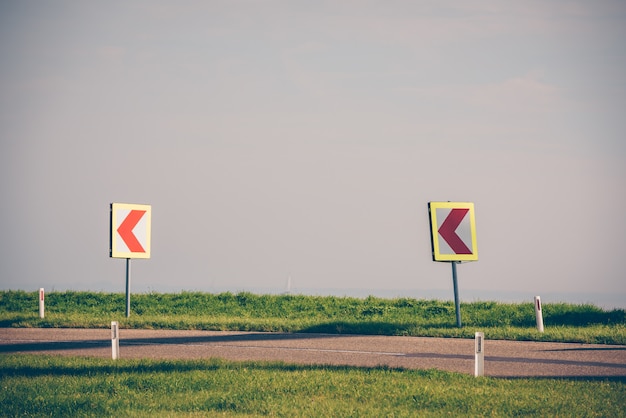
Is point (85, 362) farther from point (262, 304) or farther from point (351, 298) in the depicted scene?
point (351, 298)

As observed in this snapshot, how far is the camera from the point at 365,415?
9.63 m

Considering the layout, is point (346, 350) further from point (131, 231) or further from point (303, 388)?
point (131, 231)

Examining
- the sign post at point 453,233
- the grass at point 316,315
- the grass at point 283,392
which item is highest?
the sign post at point 453,233

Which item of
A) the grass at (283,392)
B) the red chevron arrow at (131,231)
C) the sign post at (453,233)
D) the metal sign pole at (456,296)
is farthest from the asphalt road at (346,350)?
the red chevron arrow at (131,231)

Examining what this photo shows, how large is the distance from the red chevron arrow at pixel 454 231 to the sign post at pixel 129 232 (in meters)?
8.25

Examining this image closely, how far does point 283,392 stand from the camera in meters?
11.0

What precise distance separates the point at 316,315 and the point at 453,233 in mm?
5161

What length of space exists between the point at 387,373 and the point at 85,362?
5108 millimetres

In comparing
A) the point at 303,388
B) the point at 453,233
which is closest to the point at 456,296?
the point at 453,233

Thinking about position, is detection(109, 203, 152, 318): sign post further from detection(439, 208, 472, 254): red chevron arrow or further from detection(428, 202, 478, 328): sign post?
detection(439, 208, 472, 254): red chevron arrow

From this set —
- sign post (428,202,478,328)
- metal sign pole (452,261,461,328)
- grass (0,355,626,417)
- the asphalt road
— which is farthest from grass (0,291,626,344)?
grass (0,355,626,417)

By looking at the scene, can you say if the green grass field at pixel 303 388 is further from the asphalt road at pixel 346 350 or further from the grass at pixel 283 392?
the asphalt road at pixel 346 350

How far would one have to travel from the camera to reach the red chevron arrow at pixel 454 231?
751 inches

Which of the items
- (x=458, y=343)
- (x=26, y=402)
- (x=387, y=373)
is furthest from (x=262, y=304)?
(x=26, y=402)
